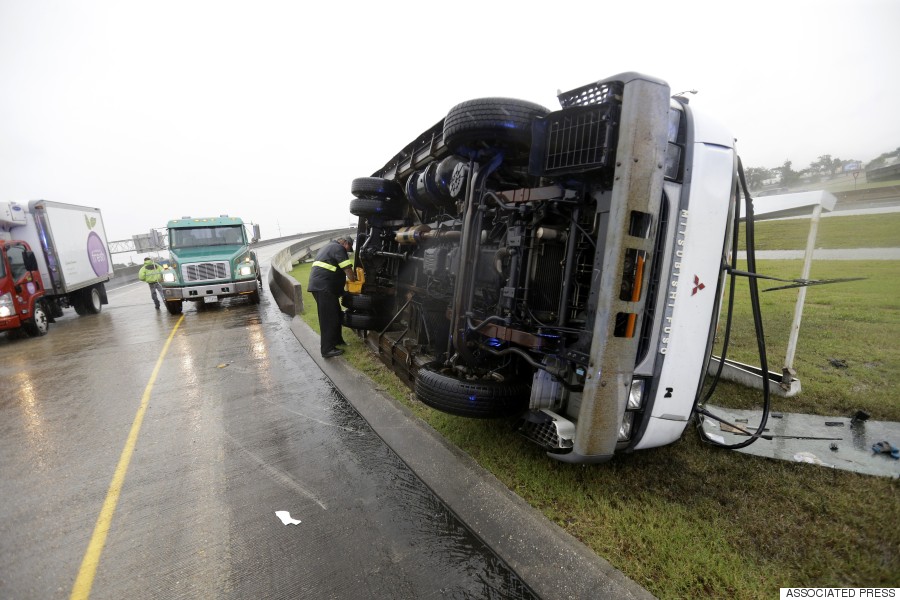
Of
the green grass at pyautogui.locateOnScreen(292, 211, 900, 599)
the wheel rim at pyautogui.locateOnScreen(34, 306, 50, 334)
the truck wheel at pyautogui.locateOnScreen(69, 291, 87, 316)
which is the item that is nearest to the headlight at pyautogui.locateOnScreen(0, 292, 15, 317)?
the wheel rim at pyautogui.locateOnScreen(34, 306, 50, 334)

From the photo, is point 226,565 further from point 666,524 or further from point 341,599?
point 666,524

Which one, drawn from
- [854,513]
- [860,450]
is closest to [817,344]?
[860,450]

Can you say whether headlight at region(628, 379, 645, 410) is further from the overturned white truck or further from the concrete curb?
the concrete curb

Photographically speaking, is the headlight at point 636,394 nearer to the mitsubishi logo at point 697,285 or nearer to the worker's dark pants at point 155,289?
the mitsubishi logo at point 697,285

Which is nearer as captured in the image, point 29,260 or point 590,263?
point 590,263

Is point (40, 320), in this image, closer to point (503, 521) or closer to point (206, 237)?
point (206, 237)

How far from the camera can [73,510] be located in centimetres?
272

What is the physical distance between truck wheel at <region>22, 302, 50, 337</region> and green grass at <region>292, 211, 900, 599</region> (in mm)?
9526

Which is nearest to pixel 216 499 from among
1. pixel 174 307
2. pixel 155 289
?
pixel 174 307

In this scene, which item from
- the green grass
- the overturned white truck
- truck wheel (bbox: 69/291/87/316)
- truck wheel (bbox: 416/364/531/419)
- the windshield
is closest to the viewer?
the green grass

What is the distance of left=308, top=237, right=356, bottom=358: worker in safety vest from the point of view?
5.64 m

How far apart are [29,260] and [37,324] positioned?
137cm

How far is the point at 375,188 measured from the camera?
5.54 metres

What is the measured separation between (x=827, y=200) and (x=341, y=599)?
4943mm
